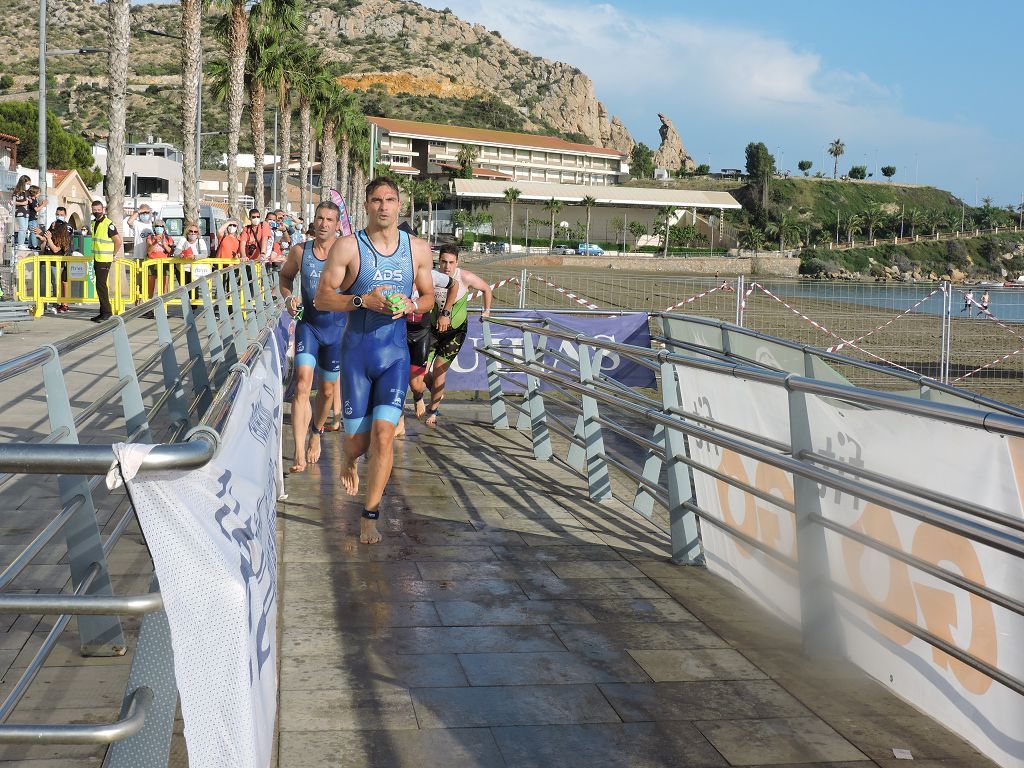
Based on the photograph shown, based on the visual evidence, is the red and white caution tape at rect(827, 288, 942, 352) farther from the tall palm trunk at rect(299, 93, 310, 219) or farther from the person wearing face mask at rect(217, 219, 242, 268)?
the tall palm trunk at rect(299, 93, 310, 219)

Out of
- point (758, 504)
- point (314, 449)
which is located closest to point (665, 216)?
point (314, 449)

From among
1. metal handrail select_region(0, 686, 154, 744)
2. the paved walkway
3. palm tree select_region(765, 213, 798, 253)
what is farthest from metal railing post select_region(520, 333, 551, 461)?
palm tree select_region(765, 213, 798, 253)

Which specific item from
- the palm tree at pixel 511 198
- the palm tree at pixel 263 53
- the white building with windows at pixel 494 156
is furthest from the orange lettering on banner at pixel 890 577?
the white building with windows at pixel 494 156

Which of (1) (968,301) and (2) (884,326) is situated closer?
(1) (968,301)

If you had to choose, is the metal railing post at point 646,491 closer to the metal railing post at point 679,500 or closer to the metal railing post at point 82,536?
the metal railing post at point 679,500

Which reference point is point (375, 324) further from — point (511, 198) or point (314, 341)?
point (511, 198)

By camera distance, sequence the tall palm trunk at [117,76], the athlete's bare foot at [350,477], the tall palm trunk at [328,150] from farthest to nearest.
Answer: the tall palm trunk at [328,150]
the tall palm trunk at [117,76]
the athlete's bare foot at [350,477]

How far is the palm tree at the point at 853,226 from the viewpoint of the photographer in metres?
159

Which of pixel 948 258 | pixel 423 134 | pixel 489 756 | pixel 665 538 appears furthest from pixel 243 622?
pixel 948 258

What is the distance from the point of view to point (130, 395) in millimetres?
4984

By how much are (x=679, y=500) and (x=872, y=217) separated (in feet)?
547

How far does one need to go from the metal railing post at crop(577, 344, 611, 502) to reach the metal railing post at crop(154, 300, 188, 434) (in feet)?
9.76

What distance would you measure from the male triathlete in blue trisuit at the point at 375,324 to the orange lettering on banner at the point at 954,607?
325 centimetres

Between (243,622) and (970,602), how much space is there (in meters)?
2.55
